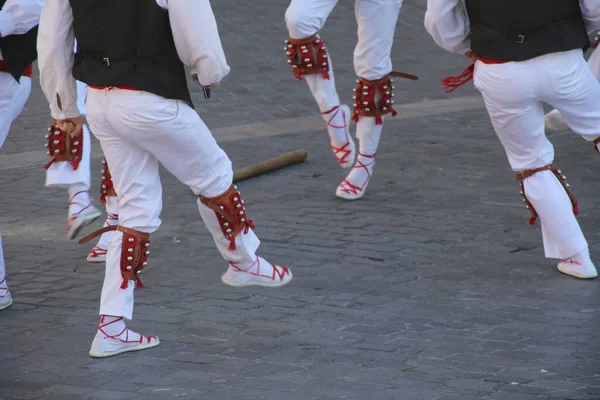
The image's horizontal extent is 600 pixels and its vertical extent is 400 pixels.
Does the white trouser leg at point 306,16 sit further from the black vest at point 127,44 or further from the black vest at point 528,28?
the black vest at point 127,44

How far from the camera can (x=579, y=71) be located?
503 centimetres

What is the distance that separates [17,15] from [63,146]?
913 millimetres

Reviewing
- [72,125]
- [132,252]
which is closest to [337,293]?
[132,252]

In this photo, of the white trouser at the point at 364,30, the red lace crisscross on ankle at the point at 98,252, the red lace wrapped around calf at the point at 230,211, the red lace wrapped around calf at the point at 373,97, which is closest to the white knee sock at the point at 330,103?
the white trouser at the point at 364,30

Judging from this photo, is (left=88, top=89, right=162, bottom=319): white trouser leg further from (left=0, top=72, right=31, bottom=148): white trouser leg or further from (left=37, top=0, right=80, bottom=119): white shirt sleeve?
(left=0, top=72, right=31, bottom=148): white trouser leg

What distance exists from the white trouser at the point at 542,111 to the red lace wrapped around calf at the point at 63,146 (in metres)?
2.17

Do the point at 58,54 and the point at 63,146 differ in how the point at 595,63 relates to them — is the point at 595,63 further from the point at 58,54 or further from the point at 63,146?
the point at 58,54

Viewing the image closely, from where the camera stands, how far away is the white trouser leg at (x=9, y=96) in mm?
5191

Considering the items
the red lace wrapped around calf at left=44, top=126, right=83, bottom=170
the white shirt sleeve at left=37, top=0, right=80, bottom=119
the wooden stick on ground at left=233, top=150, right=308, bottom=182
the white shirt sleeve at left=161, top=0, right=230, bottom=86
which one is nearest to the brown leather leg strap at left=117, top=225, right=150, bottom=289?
the white shirt sleeve at left=37, top=0, right=80, bottom=119

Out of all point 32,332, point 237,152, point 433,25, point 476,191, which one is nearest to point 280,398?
point 32,332

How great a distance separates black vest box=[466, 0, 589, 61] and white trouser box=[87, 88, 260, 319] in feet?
4.64

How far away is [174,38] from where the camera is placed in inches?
169

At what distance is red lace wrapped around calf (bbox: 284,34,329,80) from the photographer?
6.47 meters

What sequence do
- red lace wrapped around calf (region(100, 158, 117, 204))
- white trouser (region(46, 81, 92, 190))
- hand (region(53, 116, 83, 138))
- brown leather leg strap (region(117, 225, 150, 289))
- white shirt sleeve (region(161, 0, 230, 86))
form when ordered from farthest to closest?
white trouser (region(46, 81, 92, 190))
red lace wrapped around calf (region(100, 158, 117, 204))
hand (region(53, 116, 83, 138))
brown leather leg strap (region(117, 225, 150, 289))
white shirt sleeve (region(161, 0, 230, 86))
